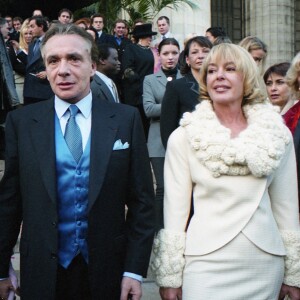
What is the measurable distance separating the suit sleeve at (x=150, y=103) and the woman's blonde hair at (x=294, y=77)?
7.77 feet

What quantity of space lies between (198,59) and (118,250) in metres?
2.80

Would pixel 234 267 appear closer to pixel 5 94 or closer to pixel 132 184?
pixel 132 184

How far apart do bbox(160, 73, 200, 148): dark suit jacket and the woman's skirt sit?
212cm

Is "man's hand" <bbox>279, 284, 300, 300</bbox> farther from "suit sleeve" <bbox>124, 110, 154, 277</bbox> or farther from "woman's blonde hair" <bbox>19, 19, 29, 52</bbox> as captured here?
"woman's blonde hair" <bbox>19, 19, 29, 52</bbox>

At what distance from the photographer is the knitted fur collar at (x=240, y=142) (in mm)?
3699

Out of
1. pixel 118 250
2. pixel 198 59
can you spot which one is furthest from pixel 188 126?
pixel 198 59

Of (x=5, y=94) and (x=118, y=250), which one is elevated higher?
(x=5, y=94)

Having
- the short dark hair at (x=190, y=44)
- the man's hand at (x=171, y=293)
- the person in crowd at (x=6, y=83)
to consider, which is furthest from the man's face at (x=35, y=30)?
the man's hand at (x=171, y=293)

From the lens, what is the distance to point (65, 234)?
3.53 m

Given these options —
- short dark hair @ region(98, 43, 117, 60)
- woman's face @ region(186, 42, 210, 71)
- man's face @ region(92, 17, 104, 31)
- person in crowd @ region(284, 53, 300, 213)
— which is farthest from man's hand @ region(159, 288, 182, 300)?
man's face @ region(92, 17, 104, 31)

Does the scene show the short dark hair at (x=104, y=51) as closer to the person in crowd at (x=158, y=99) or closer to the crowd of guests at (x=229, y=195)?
the person in crowd at (x=158, y=99)

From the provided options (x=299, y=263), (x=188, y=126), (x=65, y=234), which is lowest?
(x=299, y=263)

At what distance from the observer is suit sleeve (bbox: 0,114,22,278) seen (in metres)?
3.62

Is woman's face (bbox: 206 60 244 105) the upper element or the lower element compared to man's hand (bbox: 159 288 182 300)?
upper
